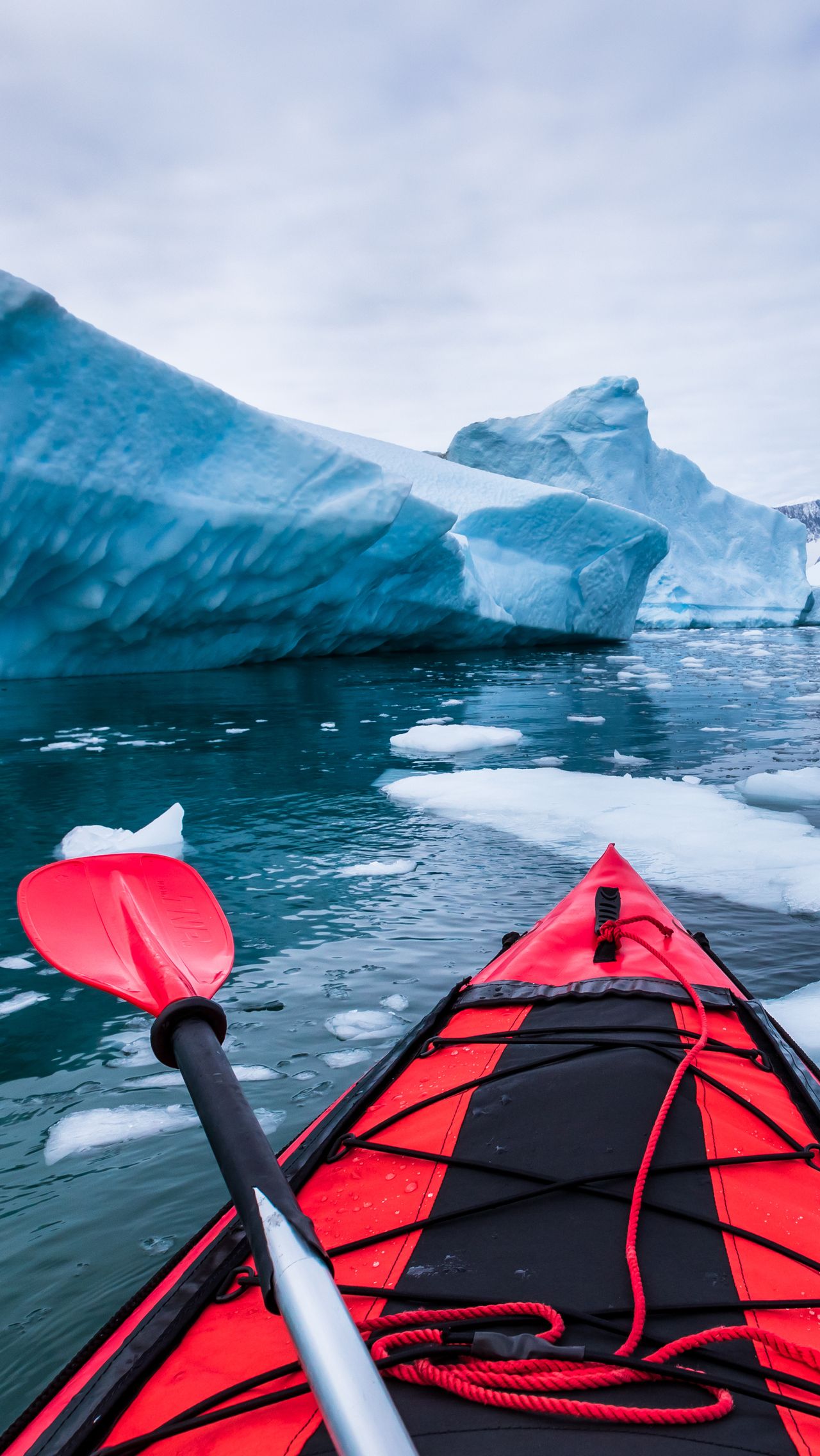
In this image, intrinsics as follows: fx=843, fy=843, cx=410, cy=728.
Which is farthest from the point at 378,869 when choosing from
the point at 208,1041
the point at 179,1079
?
the point at 208,1041

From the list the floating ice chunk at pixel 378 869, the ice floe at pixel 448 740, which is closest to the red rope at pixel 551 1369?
the floating ice chunk at pixel 378 869

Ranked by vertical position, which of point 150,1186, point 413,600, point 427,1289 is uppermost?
point 413,600

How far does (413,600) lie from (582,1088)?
13.2m

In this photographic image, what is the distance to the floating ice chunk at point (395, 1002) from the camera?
2340mm

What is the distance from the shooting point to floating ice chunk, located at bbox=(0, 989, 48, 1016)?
238 centimetres

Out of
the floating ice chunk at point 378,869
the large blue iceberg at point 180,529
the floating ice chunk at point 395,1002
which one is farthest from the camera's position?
the large blue iceberg at point 180,529

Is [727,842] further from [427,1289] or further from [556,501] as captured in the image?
[556,501]

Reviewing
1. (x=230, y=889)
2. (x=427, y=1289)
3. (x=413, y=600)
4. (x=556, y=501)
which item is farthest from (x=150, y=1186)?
(x=556, y=501)

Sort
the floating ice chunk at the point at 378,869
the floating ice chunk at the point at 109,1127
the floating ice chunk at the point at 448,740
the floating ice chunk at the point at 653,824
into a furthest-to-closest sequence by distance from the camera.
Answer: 1. the floating ice chunk at the point at 448,740
2. the floating ice chunk at the point at 378,869
3. the floating ice chunk at the point at 653,824
4. the floating ice chunk at the point at 109,1127

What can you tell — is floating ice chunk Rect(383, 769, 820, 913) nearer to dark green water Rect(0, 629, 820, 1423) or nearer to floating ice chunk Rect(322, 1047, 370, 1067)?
dark green water Rect(0, 629, 820, 1423)

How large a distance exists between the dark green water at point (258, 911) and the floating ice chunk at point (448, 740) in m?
0.21

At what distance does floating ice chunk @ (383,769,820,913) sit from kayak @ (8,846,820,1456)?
175 cm

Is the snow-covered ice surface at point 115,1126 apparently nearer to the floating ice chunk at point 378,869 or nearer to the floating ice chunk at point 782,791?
the floating ice chunk at point 378,869

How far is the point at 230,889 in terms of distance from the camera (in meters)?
3.32
